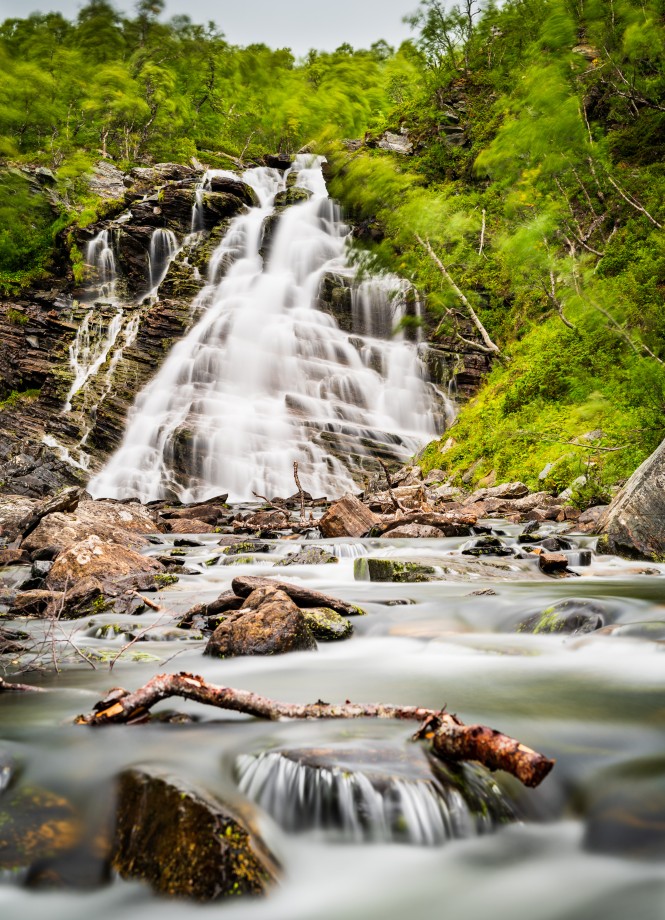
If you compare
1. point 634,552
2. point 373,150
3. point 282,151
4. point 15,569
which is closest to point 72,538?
point 15,569

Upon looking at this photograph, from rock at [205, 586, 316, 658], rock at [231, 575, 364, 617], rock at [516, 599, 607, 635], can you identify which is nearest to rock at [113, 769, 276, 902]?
rock at [205, 586, 316, 658]

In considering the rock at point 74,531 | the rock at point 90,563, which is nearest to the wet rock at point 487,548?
the rock at point 90,563

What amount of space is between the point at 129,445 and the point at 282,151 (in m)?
40.5

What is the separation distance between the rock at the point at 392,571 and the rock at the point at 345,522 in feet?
11.1

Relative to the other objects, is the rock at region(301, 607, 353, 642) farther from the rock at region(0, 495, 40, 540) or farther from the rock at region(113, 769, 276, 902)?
the rock at region(0, 495, 40, 540)

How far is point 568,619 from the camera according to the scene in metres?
5.53

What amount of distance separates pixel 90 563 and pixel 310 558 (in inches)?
131

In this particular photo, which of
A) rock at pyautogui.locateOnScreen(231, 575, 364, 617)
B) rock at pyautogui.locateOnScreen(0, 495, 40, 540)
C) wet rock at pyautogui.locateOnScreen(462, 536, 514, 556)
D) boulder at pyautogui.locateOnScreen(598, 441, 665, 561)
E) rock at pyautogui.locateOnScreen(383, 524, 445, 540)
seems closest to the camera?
rock at pyautogui.locateOnScreen(231, 575, 364, 617)

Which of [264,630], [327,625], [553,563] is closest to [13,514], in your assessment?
[327,625]

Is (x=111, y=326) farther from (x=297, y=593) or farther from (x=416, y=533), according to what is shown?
(x=297, y=593)

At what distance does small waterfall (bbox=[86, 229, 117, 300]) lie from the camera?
32531mm

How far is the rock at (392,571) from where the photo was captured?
26.7 feet

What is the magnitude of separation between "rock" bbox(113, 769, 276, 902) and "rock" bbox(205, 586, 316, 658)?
2.42m

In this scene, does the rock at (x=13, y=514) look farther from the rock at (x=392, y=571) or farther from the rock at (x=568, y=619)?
the rock at (x=568, y=619)
